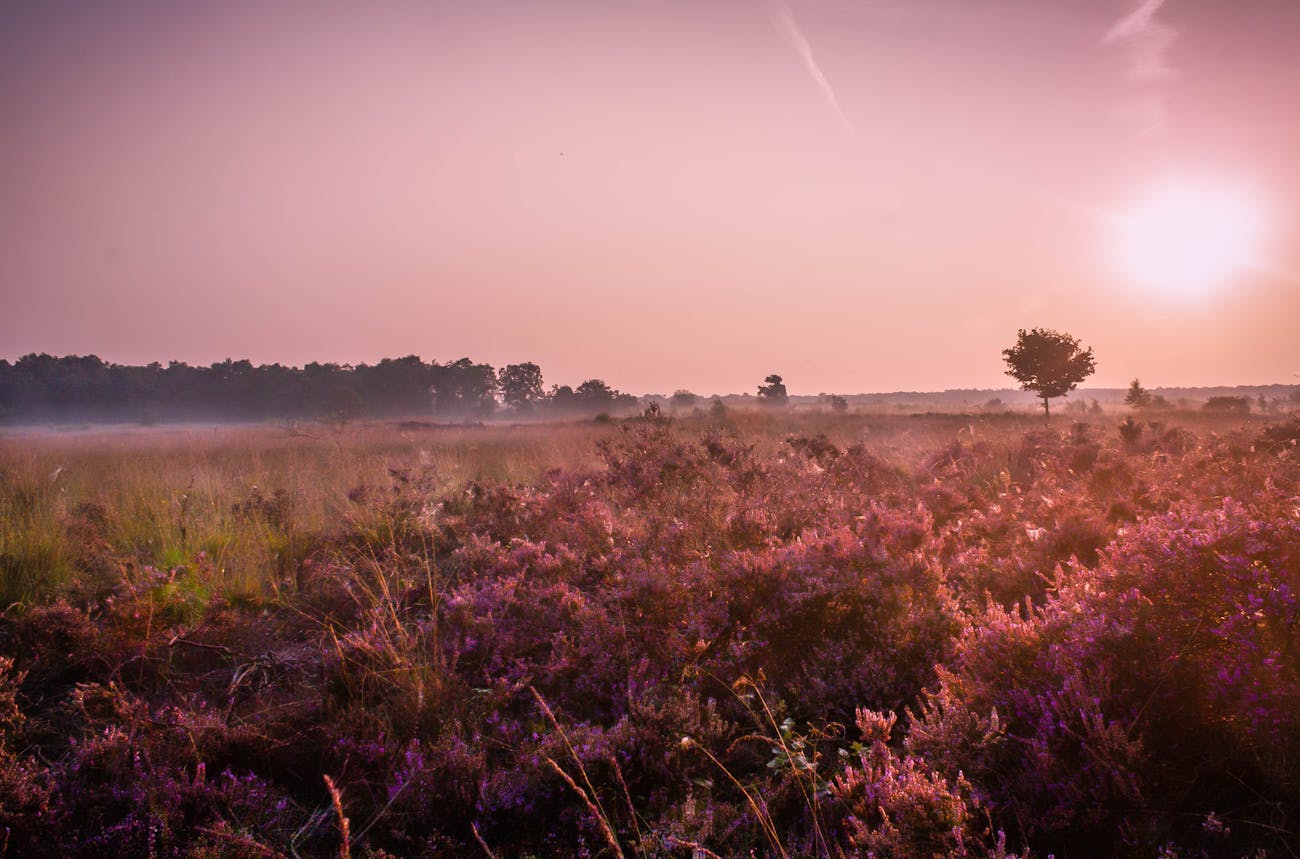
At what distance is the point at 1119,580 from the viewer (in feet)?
10.0

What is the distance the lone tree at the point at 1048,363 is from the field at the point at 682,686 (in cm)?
3459

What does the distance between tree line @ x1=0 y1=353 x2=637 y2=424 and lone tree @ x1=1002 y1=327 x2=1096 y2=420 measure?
1075 inches

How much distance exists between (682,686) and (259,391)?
7129cm

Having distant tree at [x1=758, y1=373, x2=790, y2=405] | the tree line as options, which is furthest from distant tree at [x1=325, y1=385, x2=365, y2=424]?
distant tree at [x1=758, y1=373, x2=790, y2=405]

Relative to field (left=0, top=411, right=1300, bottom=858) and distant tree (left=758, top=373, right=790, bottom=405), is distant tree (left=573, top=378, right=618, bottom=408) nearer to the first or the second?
distant tree (left=758, top=373, right=790, bottom=405)

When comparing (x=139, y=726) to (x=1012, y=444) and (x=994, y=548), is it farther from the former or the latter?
(x=1012, y=444)

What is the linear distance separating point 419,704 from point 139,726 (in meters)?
1.36

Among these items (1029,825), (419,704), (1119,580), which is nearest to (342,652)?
(419,704)

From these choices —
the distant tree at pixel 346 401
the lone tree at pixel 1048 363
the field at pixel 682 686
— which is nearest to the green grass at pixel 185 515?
the field at pixel 682 686

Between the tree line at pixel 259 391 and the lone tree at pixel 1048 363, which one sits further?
the tree line at pixel 259 391

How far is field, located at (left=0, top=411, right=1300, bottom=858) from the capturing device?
7.49ft

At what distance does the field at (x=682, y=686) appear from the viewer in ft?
7.49

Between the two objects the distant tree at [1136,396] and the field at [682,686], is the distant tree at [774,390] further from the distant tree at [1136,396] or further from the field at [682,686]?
the field at [682,686]

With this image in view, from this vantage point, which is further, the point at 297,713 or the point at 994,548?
the point at 994,548
